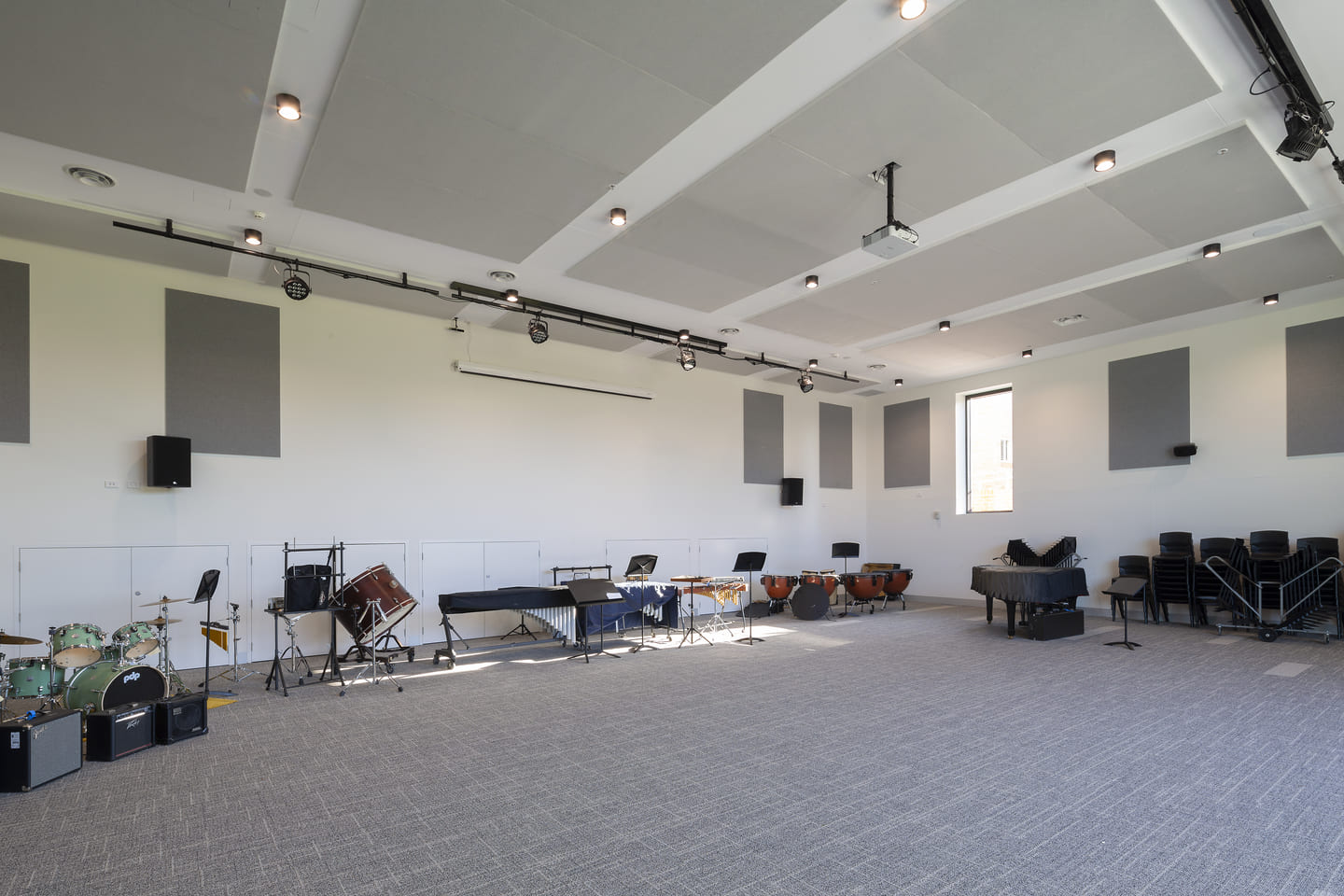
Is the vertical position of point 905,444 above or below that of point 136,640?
above

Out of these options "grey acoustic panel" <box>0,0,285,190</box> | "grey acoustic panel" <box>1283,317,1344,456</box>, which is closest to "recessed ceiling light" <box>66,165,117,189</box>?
"grey acoustic panel" <box>0,0,285,190</box>

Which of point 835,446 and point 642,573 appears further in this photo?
point 835,446

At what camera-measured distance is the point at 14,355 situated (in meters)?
6.25

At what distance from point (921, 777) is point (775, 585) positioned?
7073mm

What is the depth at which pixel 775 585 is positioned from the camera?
10789 mm

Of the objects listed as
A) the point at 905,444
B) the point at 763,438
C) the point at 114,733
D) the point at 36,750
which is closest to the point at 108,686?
the point at 114,733

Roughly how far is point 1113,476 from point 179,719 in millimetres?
11841

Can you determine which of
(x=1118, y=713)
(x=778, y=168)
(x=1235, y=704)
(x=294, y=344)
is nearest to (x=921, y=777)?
(x=1118, y=713)

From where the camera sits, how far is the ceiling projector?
16.9 ft

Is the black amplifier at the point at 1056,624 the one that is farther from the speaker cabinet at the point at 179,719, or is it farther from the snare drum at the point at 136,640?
the snare drum at the point at 136,640

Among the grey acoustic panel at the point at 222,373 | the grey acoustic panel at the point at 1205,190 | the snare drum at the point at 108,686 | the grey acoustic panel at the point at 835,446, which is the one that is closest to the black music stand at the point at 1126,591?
the grey acoustic panel at the point at 1205,190

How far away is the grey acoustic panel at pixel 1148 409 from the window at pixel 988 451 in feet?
5.74

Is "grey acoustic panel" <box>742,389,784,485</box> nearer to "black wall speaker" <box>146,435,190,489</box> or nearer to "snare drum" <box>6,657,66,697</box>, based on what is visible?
"black wall speaker" <box>146,435,190,489</box>

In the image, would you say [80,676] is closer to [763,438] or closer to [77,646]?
[77,646]
